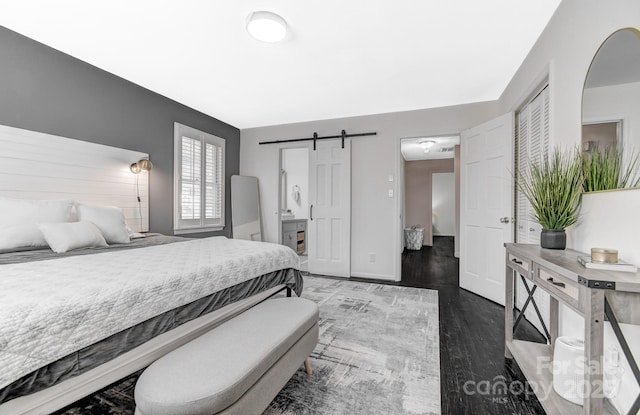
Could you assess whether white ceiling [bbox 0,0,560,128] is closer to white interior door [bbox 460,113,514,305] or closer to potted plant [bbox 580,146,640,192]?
white interior door [bbox 460,113,514,305]

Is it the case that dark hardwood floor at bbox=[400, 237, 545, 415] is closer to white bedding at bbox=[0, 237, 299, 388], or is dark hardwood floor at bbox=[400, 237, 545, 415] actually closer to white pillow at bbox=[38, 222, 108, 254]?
white bedding at bbox=[0, 237, 299, 388]

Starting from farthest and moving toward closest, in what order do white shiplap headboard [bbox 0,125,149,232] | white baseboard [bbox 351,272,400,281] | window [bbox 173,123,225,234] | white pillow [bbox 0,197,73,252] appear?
1. white baseboard [bbox 351,272,400,281]
2. window [bbox 173,123,225,234]
3. white shiplap headboard [bbox 0,125,149,232]
4. white pillow [bbox 0,197,73,252]

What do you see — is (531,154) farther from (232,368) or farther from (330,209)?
(232,368)

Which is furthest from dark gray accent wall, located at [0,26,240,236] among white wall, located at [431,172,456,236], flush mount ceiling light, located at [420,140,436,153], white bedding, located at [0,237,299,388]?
white wall, located at [431,172,456,236]

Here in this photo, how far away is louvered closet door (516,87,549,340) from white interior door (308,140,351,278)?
2.26 meters

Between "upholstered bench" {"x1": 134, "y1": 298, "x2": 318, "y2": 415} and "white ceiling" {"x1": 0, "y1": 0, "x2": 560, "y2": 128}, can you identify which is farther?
"white ceiling" {"x1": 0, "y1": 0, "x2": 560, "y2": 128}

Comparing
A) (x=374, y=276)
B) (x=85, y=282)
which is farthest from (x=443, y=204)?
(x=85, y=282)

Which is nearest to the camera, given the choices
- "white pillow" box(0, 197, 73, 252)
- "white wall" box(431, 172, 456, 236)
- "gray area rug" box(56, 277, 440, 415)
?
"gray area rug" box(56, 277, 440, 415)

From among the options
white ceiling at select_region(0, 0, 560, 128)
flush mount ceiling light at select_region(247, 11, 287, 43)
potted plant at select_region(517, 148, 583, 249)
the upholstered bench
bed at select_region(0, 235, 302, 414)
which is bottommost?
the upholstered bench

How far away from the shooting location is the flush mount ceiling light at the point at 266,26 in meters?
2.13

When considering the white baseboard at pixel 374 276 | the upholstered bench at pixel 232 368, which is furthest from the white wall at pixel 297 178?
the upholstered bench at pixel 232 368

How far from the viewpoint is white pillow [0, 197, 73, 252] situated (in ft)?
6.45

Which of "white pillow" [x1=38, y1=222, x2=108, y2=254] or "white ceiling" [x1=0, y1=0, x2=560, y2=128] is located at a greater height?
"white ceiling" [x1=0, y1=0, x2=560, y2=128]

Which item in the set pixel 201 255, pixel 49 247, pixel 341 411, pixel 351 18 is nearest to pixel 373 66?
pixel 351 18
